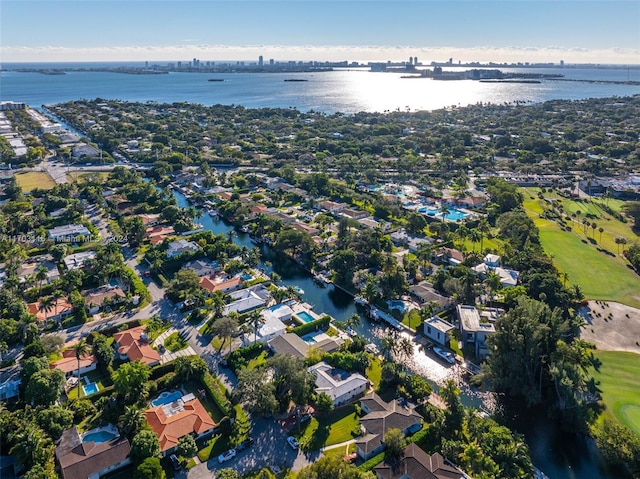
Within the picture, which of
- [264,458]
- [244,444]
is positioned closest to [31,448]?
[244,444]

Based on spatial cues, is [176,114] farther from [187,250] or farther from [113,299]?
[113,299]

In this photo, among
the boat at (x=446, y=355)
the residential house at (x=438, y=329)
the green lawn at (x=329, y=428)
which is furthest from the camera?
the residential house at (x=438, y=329)

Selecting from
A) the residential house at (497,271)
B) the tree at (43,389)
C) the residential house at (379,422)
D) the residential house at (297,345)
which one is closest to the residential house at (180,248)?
the residential house at (297,345)

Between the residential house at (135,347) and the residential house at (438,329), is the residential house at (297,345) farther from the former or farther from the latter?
the residential house at (135,347)

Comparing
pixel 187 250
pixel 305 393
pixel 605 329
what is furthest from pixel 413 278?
pixel 187 250

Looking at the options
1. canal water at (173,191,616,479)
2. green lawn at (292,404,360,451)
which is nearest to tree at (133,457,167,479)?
green lawn at (292,404,360,451)

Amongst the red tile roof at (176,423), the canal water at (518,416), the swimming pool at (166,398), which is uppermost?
the red tile roof at (176,423)

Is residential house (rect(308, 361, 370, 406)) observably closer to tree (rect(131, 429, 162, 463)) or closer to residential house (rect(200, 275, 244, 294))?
tree (rect(131, 429, 162, 463))
